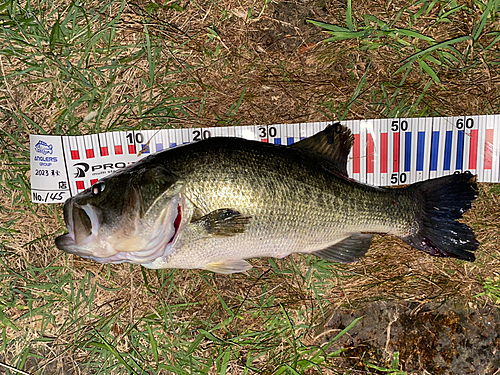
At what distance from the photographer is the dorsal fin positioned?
2805 mm

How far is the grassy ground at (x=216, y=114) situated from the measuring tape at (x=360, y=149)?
150 millimetres

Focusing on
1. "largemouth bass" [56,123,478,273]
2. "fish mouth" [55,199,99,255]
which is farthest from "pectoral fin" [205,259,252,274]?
"fish mouth" [55,199,99,255]

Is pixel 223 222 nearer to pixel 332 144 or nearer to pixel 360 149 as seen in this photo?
pixel 332 144

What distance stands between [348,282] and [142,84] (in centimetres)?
254

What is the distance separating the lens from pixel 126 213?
2.44 meters

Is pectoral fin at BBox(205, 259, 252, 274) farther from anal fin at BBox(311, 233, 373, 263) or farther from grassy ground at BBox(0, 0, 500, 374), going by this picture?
anal fin at BBox(311, 233, 373, 263)

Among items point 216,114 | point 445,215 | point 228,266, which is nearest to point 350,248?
point 445,215

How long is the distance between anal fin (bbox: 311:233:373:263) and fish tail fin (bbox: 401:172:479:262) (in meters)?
0.35

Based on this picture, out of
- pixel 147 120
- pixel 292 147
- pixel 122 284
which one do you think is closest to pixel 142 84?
pixel 147 120

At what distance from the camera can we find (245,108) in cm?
330

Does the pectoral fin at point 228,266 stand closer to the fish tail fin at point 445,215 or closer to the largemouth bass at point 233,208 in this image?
the largemouth bass at point 233,208

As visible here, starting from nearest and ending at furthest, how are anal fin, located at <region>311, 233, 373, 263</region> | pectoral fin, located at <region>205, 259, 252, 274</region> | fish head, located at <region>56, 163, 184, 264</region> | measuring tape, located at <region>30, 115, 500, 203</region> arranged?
fish head, located at <region>56, 163, 184, 264</region> → pectoral fin, located at <region>205, 259, 252, 274</region> → anal fin, located at <region>311, 233, 373, 263</region> → measuring tape, located at <region>30, 115, 500, 203</region>

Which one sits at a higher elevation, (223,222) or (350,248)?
(223,222)

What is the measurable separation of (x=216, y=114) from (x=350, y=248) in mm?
1588
